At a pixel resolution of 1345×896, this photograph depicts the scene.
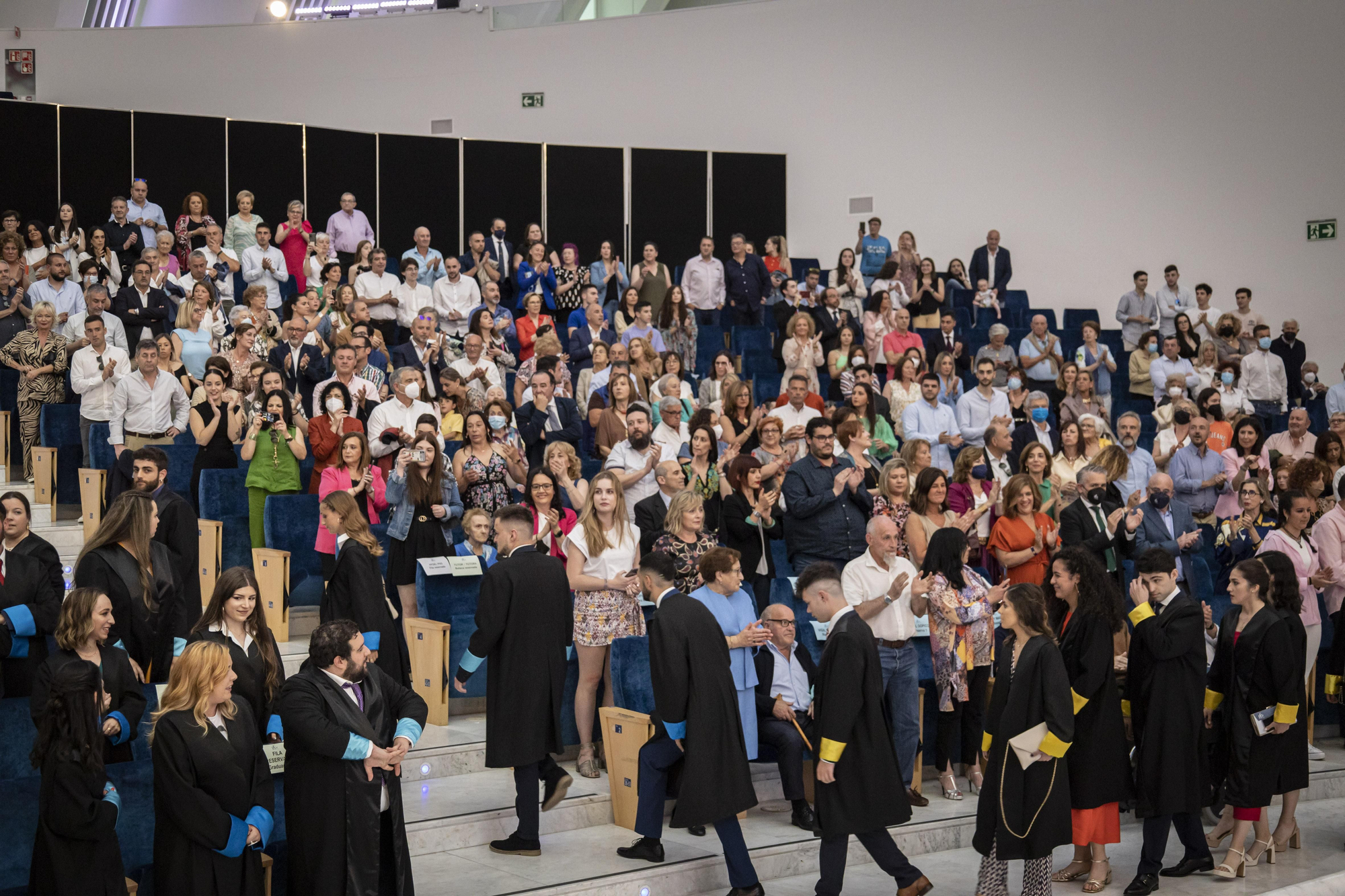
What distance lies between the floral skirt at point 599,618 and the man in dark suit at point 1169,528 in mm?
3078

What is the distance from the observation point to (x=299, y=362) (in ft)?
27.6

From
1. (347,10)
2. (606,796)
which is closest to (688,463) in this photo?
(606,796)

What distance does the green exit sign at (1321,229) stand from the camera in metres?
13.4

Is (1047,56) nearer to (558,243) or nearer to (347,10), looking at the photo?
(558,243)

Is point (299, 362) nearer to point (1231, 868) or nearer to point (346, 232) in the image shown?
point (346, 232)

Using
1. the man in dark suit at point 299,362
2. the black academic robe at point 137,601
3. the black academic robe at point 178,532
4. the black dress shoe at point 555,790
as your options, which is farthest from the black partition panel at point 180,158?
the black dress shoe at point 555,790

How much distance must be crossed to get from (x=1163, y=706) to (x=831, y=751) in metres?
1.53

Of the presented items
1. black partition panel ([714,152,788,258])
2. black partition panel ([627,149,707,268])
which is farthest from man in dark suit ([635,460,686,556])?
black partition panel ([627,149,707,268])

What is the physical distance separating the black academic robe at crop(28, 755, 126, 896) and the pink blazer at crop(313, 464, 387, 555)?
2.59m

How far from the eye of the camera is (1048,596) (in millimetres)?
5660

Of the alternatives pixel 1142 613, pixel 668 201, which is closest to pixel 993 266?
pixel 668 201

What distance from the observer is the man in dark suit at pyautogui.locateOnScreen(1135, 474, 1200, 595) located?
7270 millimetres

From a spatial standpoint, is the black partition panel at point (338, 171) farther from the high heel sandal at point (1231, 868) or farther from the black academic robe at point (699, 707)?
the high heel sandal at point (1231, 868)

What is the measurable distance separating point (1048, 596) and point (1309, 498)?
216 cm
